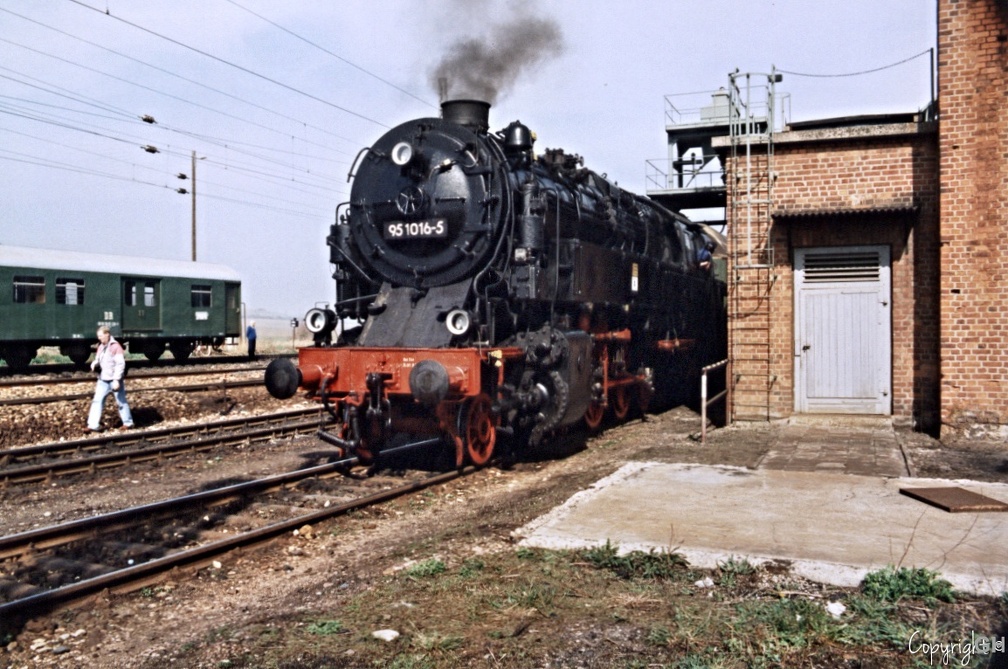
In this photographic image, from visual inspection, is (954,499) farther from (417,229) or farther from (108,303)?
(108,303)

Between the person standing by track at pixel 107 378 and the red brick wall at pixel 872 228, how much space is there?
8.66 m

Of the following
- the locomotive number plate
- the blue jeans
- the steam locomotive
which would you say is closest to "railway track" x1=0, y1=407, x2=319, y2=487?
the blue jeans

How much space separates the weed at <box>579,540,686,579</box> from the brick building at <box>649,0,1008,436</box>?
6.45 meters

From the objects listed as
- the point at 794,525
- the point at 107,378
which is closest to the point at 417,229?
the point at 794,525

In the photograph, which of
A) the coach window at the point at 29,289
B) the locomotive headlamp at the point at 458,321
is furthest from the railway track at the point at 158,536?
the coach window at the point at 29,289

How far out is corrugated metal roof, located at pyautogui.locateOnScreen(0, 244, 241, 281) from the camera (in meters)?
19.2

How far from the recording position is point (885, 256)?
10867 millimetres

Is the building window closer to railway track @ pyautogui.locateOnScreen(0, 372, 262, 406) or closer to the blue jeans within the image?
railway track @ pyautogui.locateOnScreen(0, 372, 262, 406)

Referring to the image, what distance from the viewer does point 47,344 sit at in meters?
19.6

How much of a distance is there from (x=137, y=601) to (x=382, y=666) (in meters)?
1.96

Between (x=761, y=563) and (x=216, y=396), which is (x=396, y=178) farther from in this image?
(x=216, y=396)

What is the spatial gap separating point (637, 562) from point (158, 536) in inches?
140

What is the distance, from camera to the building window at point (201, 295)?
23562mm

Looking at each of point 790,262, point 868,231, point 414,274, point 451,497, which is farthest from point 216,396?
point 868,231
